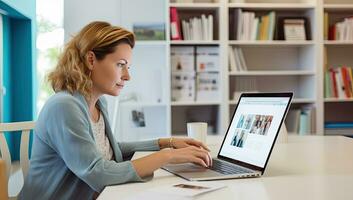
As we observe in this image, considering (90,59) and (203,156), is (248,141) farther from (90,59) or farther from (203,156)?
(90,59)

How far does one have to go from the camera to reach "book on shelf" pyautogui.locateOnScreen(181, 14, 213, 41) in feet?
12.8

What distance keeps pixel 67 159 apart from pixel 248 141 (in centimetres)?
55

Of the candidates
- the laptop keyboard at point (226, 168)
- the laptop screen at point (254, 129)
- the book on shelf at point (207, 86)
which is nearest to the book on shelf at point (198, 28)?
the book on shelf at point (207, 86)

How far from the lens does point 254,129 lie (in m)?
1.46

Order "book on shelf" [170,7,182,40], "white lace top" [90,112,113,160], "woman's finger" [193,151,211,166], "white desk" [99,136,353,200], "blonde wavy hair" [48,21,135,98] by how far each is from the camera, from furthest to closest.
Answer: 1. "book on shelf" [170,7,182,40]
2. "white lace top" [90,112,113,160]
3. "blonde wavy hair" [48,21,135,98]
4. "woman's finger" [193,151,211,166]
5. "white desk" [99,136,353,200]

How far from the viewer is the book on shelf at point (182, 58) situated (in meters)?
3.91

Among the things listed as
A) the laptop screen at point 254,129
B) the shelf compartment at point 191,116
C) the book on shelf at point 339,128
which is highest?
the laptop screen at point 254,129

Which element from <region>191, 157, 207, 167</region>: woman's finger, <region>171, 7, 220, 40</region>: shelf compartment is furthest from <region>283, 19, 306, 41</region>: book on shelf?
<region>191, 157, 207, 167</region>: woman's finger

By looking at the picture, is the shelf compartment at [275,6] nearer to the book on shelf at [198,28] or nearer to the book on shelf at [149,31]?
the book on shelf at [198,28]

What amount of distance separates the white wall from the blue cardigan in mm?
2684

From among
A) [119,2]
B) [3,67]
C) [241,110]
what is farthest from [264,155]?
[119,2]

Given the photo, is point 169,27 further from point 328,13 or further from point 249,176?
point 249,176

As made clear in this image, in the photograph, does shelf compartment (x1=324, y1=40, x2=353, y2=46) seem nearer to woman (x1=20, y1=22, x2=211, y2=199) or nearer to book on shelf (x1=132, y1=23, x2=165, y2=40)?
book on shelf (x1=132, y1=23, x2=165, y2=40)

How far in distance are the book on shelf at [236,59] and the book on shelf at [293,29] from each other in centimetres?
37
